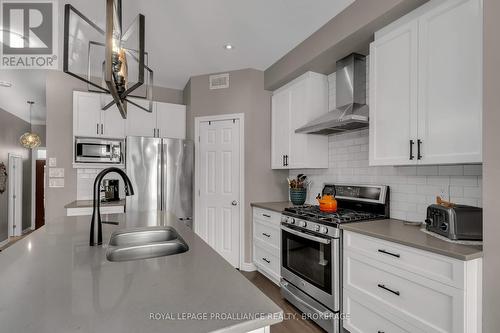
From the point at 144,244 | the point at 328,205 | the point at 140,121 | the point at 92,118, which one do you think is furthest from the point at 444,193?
the point at 92,118

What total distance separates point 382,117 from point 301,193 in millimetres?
1470

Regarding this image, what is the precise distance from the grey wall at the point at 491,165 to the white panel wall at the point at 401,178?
1.78 feet

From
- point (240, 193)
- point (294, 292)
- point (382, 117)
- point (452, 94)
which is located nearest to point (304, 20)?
point (382, 117)

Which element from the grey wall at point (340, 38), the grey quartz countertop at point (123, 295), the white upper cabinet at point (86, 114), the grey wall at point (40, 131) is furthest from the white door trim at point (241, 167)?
the grey wall at point (40, 131)

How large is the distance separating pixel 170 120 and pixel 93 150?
114 centimetres

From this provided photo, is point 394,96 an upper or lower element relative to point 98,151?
upper

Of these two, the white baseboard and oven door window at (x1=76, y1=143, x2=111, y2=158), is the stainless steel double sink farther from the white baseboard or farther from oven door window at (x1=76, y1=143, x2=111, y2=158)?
oven door window at (x1=76, y1=143, x2=111, y2=158)

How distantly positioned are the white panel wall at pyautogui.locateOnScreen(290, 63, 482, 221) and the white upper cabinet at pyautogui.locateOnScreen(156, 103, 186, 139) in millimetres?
2140

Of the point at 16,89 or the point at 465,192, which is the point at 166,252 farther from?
the point at 16,89

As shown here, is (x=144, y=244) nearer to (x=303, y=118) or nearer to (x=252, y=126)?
(x=303, y=118)

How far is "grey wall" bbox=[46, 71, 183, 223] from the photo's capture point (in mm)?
3502

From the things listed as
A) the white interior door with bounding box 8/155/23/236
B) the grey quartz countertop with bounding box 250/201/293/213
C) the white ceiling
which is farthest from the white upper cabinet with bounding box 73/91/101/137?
the white interior door with bounding box 8/155/23/236

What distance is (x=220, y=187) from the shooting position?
371 centimetres

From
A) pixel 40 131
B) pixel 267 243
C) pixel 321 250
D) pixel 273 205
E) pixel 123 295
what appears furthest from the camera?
pixel 40 131
